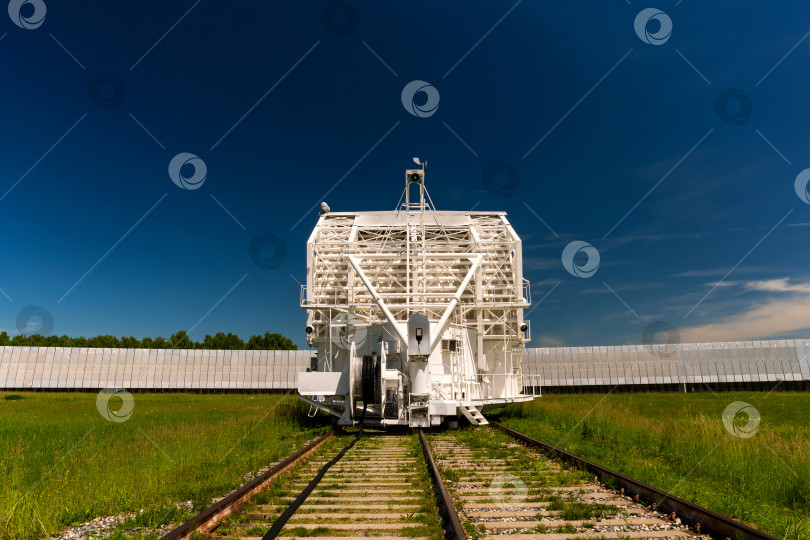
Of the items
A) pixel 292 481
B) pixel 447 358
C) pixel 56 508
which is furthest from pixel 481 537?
pixel 447 358

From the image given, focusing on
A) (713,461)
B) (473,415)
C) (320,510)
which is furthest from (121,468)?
(473,415)

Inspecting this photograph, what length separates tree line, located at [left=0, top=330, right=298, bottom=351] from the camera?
82938 mm

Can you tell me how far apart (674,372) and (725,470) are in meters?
48.2

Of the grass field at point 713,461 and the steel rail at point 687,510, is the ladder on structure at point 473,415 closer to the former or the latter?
the grass field at point 713,461

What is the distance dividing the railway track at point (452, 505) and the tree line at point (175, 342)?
84183mm

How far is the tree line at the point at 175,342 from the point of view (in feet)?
272

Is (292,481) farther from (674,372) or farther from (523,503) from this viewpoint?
(674,372)

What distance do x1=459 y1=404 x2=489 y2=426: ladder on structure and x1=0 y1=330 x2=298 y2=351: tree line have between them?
251ft

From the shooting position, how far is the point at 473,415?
1838 centimetres

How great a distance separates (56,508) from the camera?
23.4 feet

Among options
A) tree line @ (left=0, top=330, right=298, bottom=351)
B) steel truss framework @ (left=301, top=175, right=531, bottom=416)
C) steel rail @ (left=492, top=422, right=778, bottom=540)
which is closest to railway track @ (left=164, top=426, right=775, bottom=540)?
steel rail @ (left=492, top=422, right=778, bottom=540)

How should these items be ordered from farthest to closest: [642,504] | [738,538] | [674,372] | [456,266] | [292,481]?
[674,372]
[456,266]
[292,481]
[642,504]
[738,538]

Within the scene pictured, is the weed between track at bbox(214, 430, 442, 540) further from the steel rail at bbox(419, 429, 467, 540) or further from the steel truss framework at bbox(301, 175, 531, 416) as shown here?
the steel truss framework at bbox(301, 175, 531, 416)

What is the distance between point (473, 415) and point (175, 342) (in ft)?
294
